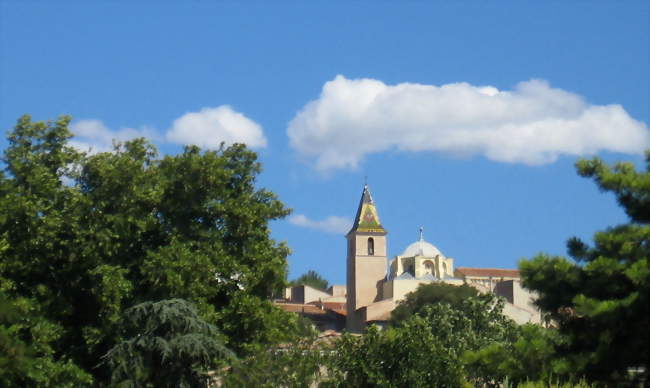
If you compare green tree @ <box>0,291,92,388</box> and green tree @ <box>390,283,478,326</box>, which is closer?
green tree @ <box>0,291,92,388</box>

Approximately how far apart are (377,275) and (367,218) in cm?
612

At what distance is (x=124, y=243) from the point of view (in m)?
26.3

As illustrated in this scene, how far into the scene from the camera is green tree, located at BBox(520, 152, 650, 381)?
49.9 ft

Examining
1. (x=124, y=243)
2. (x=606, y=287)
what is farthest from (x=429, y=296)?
(x=606, y=287)

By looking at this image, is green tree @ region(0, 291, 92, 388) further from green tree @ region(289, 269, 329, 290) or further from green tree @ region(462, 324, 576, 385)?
green tree @ region(289, 269, 329, 290)

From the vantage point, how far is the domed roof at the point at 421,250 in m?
99.8

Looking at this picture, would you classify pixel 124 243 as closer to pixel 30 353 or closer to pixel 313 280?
pixel 30 353

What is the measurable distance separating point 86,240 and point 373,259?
73088 mm

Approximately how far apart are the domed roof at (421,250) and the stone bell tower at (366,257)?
3787mm

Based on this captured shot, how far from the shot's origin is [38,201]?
2489 centimetres

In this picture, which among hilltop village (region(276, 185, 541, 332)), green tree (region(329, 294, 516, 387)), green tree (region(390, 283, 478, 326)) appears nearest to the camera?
green tree (region(329, 294, 516, 387))

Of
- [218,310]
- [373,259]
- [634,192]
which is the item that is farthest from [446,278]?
[634,192]

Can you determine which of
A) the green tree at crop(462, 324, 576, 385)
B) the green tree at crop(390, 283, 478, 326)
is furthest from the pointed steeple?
the green tree at crop(462, 324, 576, 385)

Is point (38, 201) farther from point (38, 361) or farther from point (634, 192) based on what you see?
point (634, 192)
